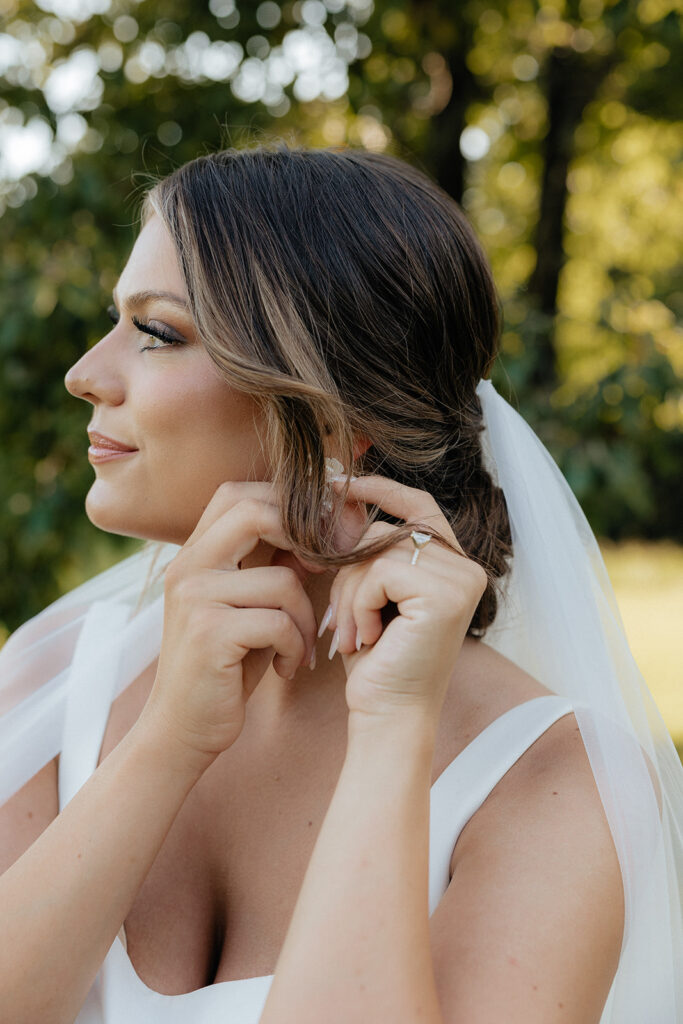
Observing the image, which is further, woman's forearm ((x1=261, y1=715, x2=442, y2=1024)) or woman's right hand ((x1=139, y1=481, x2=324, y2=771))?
woman's right hand ((x1=139, y1=481, x2=324, y2=771))

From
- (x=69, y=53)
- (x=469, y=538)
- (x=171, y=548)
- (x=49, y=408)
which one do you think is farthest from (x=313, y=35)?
(x=469, y=538)

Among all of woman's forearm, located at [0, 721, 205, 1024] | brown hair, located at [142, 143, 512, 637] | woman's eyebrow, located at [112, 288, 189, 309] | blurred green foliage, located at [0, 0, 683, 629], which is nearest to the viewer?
woman's forearm, located at [0, 721, 205, 1024]

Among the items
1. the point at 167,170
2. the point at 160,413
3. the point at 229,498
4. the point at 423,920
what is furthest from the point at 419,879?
the point at 167,170

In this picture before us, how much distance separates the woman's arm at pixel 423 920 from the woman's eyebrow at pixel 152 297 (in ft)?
3.12

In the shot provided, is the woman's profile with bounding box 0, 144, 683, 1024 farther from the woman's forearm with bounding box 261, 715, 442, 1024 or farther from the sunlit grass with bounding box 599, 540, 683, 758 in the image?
the sunlit grass with bounding box 599, 540, 683, 758

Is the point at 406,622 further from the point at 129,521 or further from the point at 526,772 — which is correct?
the point at 129,521

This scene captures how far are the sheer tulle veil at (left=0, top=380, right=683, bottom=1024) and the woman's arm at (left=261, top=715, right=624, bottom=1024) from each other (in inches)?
5.3

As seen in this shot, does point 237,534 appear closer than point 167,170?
Yes

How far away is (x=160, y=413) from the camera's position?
1.94m

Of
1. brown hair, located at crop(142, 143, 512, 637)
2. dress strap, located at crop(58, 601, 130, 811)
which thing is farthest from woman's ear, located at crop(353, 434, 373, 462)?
dress strap, located at crop(58, 601, 130, 811)

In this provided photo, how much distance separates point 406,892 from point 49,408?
9.69 feet

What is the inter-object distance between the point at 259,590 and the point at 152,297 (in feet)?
2.26

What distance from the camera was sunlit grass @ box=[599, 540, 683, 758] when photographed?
7.73 meters

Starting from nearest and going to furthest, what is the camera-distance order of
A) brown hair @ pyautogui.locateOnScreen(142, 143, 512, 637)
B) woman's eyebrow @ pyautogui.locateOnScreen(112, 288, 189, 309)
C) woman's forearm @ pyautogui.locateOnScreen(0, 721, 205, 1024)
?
woman's forearm @ pyautogui.locateOnScreen(0, 721, 205, 1024) < brown hair @ pyautogui.locateOnScreen(142, 143, 512, 637) < woman's eyebrow @ pyautogui.locateOnScreen(112, 288, 189, 309)
